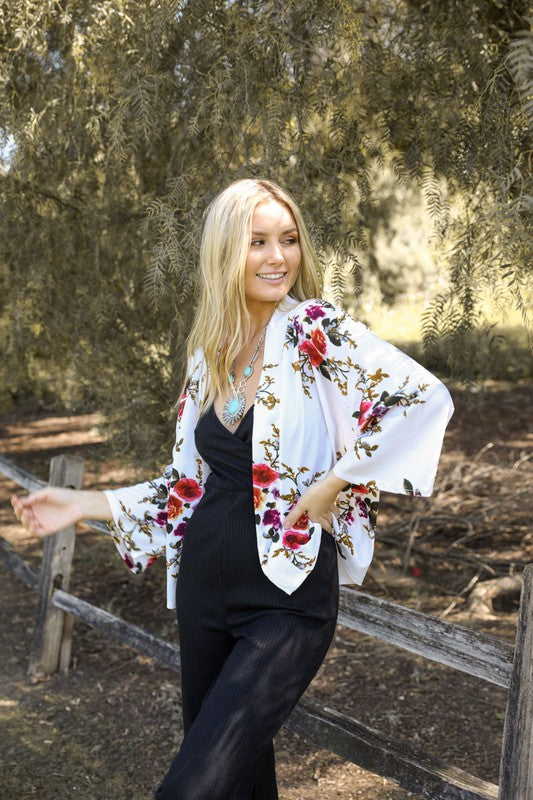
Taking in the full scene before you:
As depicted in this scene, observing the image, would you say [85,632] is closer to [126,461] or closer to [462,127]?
[126,461]

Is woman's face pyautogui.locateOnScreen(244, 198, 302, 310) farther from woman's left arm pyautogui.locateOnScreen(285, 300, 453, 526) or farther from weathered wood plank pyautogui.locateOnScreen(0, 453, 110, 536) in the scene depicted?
weathered wood plank pyautogui.locateOnScreen(0, 453, 110, 536)

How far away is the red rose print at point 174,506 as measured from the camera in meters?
2.55

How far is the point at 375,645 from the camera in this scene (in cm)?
511

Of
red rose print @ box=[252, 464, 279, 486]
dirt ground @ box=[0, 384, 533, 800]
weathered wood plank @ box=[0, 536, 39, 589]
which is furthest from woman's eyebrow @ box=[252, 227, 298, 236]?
weathered wood plank @ box=[0, 536, 39, 589]

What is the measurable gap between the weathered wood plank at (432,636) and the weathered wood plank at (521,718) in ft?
0.31

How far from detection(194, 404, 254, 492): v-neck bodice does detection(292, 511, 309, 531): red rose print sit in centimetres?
15

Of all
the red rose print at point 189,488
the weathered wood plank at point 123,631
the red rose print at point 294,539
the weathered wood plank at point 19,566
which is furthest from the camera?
the weathered wood plank at point 19,566

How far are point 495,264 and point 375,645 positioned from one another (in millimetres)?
2687

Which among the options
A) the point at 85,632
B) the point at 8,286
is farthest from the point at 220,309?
the point at 85,632

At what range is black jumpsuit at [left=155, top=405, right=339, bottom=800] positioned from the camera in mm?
2104

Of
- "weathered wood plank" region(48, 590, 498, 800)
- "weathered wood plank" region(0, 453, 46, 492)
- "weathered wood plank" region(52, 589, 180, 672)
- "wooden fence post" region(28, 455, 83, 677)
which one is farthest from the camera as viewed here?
"weathered wood plank" region(0, 453, 46, 492)

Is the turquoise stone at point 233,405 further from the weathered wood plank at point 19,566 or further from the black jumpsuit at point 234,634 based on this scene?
the weathered wood plank at point 19,566

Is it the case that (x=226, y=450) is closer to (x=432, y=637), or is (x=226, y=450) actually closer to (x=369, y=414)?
(x=369, y=414)

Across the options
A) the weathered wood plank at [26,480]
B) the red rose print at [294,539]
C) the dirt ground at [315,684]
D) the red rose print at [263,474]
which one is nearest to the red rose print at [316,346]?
the red rose print at [263,474]
